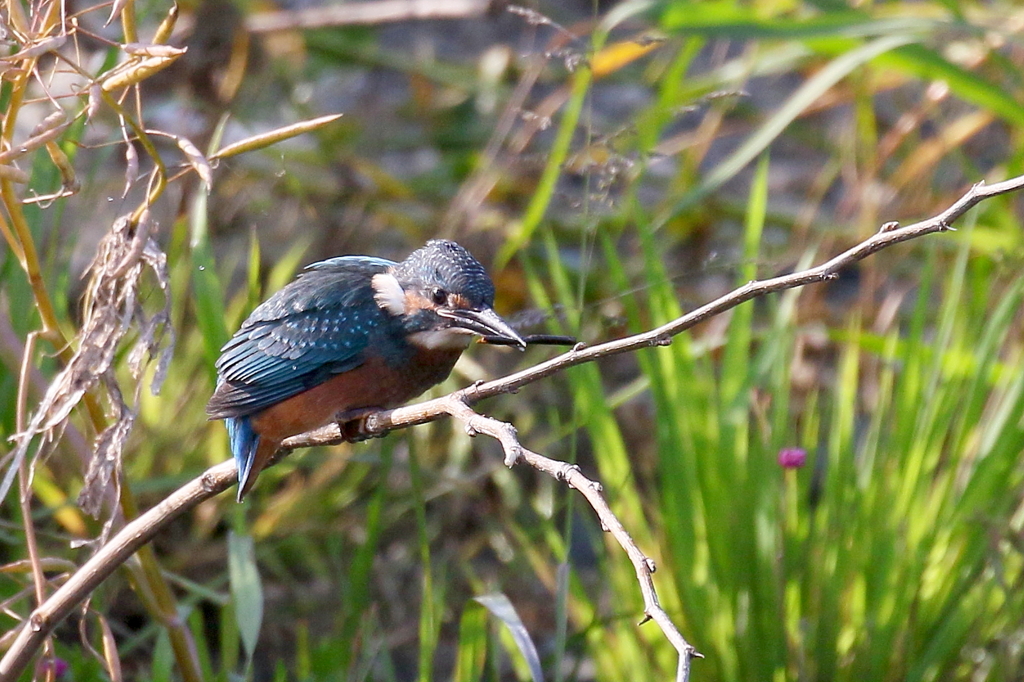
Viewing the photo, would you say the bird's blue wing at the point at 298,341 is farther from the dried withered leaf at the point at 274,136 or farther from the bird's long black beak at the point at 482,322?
the dried withered leaf at the point at 274,136

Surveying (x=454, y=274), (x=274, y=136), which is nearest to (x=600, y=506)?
(x=274, y=136)

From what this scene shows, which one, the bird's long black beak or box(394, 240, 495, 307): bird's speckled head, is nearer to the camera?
the bird's long black beak

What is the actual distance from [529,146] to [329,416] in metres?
2.79

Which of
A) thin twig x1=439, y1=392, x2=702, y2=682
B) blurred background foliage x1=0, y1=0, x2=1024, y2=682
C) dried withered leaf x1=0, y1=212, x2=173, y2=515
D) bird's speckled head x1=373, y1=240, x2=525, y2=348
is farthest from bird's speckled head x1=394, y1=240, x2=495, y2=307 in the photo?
thin twig x1=439, y1=392, x2=702, y2=682

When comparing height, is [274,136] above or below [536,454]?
above

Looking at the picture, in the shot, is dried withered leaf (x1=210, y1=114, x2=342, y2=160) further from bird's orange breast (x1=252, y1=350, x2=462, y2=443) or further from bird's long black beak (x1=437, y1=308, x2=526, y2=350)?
bird's orange breast (x1=252, y1=350, x2=462, y2=443)

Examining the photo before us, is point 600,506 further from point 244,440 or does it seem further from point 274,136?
point 244,440

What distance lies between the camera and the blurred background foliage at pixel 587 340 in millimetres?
2203

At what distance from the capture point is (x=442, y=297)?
6.24 feet

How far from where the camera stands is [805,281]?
1.23 meters

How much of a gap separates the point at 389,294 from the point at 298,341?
180mm

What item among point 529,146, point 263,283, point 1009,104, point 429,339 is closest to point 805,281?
point 429,339

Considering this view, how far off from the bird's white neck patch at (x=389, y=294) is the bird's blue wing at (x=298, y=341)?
0.01 meters

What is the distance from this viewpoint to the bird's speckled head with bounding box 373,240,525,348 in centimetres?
184
